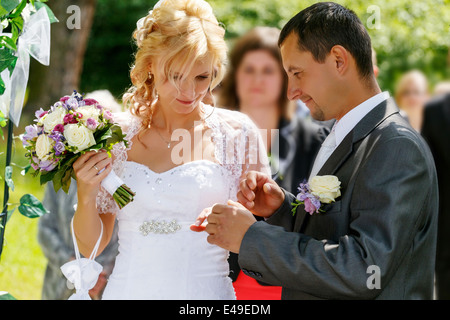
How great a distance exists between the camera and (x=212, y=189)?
10.1 feet

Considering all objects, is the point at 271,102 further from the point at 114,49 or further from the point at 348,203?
the point at 114,49

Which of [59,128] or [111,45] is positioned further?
[111,45]

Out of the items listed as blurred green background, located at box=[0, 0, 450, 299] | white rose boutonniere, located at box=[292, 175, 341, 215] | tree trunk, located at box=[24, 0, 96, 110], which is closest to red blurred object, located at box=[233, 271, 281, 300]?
white rose boutonniere, located at box=[292, 175, 341, 215]

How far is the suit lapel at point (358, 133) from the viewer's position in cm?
238

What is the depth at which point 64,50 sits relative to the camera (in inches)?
348

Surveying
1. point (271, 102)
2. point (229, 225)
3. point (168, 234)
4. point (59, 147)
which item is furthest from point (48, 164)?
point (271, 102)

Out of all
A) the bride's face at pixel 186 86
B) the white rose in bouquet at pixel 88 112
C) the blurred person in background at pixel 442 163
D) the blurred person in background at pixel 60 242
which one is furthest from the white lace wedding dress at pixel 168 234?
the blurred person in background at pixel 442 163

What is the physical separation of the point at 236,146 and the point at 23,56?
1.14 m

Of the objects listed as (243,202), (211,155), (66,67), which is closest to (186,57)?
(211,155)

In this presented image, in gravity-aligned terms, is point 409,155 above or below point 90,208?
above

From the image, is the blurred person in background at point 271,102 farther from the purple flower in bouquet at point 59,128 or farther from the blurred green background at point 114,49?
the purple flower in bouquet at point 59,128

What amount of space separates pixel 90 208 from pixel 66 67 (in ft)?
21.6

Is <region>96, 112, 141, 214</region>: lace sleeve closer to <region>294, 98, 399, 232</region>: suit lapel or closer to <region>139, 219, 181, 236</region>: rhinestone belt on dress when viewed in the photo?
<region>139, 219, 181, 236</region>: rhinestone belt on dress
